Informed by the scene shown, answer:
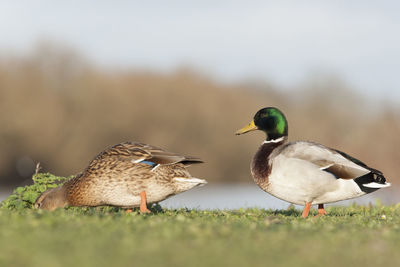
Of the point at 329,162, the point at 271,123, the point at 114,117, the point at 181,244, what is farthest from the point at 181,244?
the point at 114,117

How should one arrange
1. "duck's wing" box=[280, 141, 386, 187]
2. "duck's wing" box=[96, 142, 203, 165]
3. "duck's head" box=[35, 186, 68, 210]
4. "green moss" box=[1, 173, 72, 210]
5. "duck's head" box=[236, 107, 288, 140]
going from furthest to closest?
"duck's head" box=[236, 107, 288, 140], "green moss" box=[1, 173, 72, 210], "duck's head" box=[35, 186, 68, 210], "duck's wing" box=[280, 141, 386, 187], "duck's wing" box=[96, 142, 203, 165]

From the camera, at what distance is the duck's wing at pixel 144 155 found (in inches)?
347

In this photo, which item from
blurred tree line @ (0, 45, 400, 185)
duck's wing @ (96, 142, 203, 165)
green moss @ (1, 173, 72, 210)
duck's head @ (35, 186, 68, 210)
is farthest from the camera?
blurred tree line @ (0, 45, 400, 185)

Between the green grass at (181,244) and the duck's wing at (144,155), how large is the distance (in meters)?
1.92

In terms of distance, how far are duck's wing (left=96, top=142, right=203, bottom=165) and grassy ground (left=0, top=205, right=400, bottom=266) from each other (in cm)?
197

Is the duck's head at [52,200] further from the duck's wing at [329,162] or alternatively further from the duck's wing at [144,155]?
the duck's wing at [329,162]

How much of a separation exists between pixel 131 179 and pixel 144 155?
1.39 feet

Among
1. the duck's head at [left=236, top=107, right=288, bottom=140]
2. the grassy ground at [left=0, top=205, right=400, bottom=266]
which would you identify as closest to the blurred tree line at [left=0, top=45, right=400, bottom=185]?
the duck's head at [left=236, top=107, right=288, bottom=140]

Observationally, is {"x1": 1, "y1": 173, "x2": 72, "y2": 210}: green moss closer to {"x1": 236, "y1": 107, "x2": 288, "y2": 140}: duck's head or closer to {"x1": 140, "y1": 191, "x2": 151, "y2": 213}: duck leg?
{"x1": 140, "y1": 191, "x2": 151, "y2": 213}: duck leg

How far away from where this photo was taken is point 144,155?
8898 millimetres

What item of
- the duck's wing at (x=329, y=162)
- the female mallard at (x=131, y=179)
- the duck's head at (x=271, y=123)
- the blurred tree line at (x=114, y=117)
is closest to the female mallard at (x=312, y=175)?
the duck's wing at (x=329, y=162)

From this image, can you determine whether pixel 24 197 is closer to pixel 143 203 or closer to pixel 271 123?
pixel 143 203

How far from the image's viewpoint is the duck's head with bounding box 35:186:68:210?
916cm

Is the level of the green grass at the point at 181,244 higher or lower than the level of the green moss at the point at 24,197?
higher
